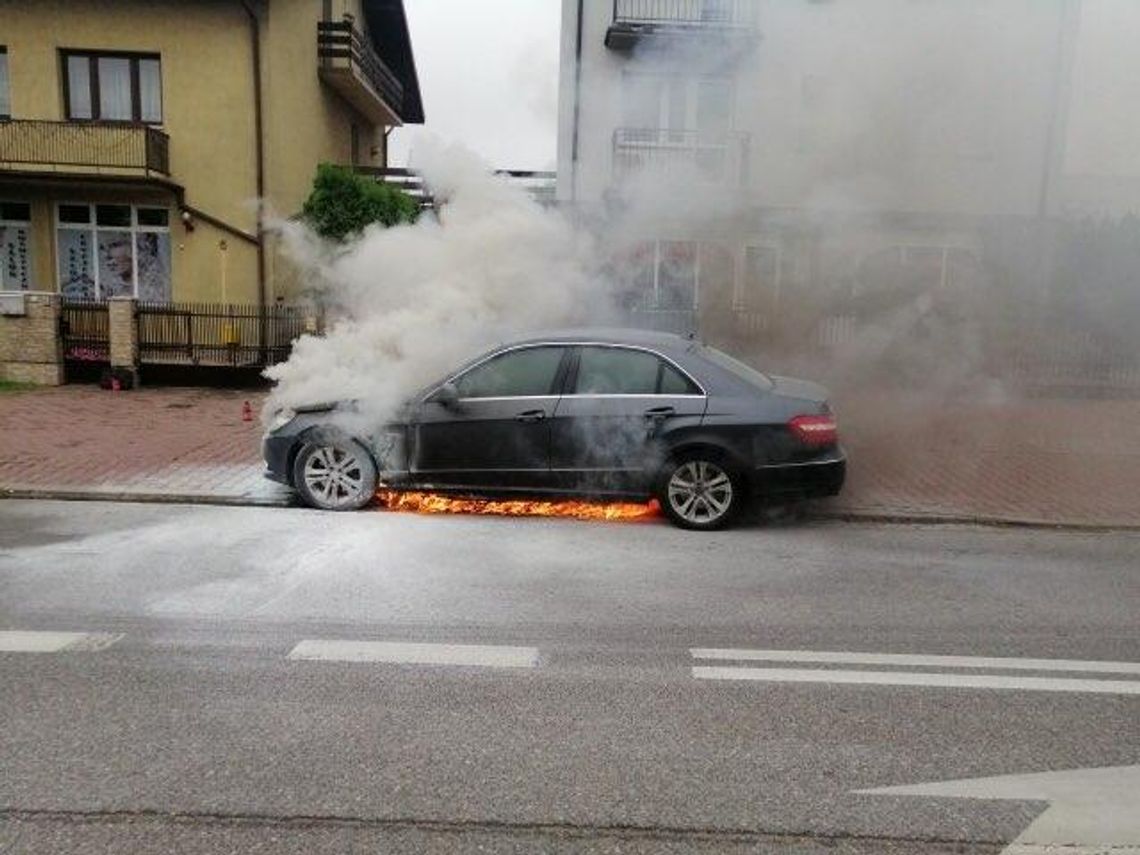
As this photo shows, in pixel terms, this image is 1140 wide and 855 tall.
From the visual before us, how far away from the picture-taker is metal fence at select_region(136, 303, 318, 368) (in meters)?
13.8

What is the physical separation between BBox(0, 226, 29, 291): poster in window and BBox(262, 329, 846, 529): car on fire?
524 inches

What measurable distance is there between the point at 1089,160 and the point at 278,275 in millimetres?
13079

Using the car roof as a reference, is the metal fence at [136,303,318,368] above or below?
below

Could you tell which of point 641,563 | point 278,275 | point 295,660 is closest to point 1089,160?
point 641,563

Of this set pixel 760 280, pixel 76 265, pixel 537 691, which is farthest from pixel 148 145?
pixel 537 691

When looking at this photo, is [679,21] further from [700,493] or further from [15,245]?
[15,245]

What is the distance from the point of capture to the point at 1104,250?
9172 millimetres

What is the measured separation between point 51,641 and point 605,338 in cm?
391

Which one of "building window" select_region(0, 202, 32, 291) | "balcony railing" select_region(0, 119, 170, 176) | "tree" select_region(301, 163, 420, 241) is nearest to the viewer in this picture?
"tree" select_region(301, 163, 420, 241)

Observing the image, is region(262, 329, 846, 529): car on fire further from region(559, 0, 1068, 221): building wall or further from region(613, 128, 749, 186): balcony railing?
region(613, 128, 749, 186): balcony railing

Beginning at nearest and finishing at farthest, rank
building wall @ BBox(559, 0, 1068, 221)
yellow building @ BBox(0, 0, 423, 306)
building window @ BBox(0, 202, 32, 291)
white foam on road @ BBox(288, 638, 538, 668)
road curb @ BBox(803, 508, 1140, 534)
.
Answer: white foam on road @ BBox(288, 638, 538, 668) → road curb @ BBox(803, 508, 1140, 534) → building wall @ BBox(559, 0, 1068, 221) → yellow building @ BBox(0, 0, 423, 306) → building window @ BBox(0, 202, 32, 291)

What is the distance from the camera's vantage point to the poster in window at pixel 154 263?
17.0 m

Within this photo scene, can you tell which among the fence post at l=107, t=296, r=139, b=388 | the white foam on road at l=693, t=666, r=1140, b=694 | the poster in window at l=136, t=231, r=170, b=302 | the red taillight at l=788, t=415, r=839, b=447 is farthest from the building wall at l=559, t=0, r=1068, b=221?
the poster in window at l=136, t=231, r=170, b=302

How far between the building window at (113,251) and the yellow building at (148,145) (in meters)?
0.02
